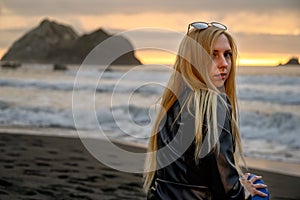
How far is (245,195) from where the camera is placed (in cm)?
207

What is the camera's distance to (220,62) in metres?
2.14

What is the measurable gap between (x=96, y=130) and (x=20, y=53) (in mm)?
25918

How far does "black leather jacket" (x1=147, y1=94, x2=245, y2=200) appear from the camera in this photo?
1.92m

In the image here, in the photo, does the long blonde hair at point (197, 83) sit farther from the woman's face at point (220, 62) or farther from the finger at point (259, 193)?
the finger at point (259, 193)

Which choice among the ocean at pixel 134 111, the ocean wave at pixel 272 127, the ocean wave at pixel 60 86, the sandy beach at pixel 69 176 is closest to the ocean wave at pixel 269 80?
the ocean at pixel 134 111

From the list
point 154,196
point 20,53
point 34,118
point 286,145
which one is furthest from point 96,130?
point 20,53

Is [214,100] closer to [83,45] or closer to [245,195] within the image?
[245,195]

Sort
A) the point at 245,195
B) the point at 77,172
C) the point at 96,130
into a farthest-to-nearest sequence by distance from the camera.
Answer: the point at 96,130 < the point at 77,172 < the point at 245,195

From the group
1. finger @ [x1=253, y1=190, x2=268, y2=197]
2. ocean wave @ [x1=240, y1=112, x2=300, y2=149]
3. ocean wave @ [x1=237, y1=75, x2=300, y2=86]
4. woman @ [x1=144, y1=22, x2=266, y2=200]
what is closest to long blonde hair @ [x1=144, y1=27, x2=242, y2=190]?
woman @ [x1=144, y1=22, x2=266, y2=200]

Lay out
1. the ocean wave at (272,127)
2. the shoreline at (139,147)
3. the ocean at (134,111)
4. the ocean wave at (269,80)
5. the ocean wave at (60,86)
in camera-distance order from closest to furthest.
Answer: the shoreline at (139,147) < the ocean at (134,111) < the ocean wave at (272,127) < the ocean wave at (269,80) < the ocean wave at (60,86)

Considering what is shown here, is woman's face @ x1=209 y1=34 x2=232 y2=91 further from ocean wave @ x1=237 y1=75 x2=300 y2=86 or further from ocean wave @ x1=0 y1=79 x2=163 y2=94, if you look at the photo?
ocean wave @ x1=237 y1=75 x2=300 y2=86

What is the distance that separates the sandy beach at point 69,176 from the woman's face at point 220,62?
3773 millimetres

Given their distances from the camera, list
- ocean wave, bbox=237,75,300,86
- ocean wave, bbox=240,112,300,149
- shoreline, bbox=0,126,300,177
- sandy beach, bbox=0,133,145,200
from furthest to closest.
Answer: ocean wave, bbox=237,75,300,86
ocean wave, bbox=240,112,300,149
shoreline, bbox=0,126,300,177
sandy beach, bbox=0,133,145,200

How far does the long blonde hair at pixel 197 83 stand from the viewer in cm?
192
